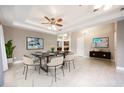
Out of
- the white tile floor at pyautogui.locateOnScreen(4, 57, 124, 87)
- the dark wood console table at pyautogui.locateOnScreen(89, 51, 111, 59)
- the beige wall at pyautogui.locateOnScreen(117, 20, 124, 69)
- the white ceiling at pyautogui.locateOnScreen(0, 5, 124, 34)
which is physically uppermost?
the white ceiling at pyautogui.locateOnScreen(0, 5, 124, 34)

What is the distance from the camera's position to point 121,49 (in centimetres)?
421

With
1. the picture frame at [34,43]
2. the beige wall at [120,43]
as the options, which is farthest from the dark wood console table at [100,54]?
the picture frame at [34,43]

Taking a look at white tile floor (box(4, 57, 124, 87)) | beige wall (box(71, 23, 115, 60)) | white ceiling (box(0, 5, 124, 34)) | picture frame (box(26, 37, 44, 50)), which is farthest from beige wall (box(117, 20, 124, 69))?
picture frame (box(26, 37, 44, 50))

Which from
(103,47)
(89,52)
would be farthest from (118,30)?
(89,52)

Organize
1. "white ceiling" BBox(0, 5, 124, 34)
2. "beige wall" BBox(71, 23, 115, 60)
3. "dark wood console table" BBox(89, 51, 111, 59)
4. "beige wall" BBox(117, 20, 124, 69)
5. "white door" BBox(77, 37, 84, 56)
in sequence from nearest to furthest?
"white ceiling" BBox(0, 5, 124, 34) < "beige wall" BBox(117, 20, 124, 69) < "dark wood console table" BBox(89, 51, 111, 59) < "beige wall" BBox(71, 23, 115, 60) < "white door" BBox(77, 37, 84, 56)

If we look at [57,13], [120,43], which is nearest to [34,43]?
[57,13]

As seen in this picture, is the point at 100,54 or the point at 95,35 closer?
the point at 100,54

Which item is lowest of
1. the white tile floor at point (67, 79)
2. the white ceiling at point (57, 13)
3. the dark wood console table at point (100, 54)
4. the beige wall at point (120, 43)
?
the white tile floor at point (67, 79)

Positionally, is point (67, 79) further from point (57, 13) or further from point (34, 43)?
point (34, 43)

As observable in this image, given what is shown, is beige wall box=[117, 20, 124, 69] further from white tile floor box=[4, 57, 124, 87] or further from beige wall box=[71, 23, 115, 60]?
beige wall box=[71, 23, 115, 60]

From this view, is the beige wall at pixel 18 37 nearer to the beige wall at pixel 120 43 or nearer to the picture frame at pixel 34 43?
the picture frame at pixel 34 43
